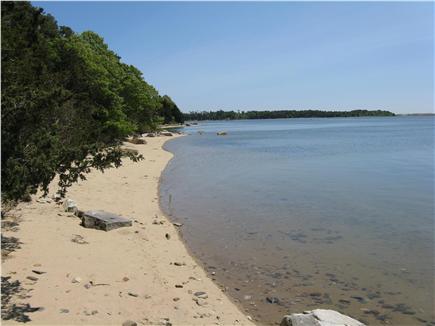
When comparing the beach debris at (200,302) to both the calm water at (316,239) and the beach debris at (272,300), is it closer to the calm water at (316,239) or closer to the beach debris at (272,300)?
the calm water at (316,239)

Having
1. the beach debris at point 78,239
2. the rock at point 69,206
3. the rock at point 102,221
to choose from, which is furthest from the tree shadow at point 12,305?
the rock at point 69,206

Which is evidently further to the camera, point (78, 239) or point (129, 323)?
point (78, 239)

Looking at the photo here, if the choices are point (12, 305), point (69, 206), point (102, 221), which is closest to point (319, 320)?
point (12, 305)

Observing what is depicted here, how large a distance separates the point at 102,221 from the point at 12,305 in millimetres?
5565

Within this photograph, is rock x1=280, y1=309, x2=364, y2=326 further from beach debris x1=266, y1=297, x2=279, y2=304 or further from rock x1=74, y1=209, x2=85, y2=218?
rock x1=74, y1=209, x2=85, y2=218

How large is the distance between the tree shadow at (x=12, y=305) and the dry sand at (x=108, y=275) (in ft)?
0.42

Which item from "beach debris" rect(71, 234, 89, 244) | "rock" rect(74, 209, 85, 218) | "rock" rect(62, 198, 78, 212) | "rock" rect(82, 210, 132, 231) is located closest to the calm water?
"rock" rect(82, 210, 132, 231)

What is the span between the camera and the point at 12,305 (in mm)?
6828

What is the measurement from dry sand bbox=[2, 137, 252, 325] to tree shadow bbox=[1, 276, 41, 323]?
13 cm

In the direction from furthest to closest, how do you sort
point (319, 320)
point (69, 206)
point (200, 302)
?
point (69, 206), point (200, 302), point (319, 320)

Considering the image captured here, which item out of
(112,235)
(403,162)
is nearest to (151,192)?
(112,235)

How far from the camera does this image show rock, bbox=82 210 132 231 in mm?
12336

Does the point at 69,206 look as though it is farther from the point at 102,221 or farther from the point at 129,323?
the point at 129,323

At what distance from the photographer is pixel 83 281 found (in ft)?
27.5
